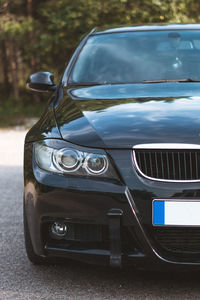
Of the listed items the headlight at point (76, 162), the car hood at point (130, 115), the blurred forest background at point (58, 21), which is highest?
the car hood at point (130, 115)

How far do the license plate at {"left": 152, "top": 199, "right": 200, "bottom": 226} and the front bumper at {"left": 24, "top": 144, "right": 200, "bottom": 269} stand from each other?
0.13 ft

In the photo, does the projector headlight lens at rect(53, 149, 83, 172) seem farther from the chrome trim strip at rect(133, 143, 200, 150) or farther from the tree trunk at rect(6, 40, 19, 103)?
the tree trunk at rect(6, 40, 19, 103)

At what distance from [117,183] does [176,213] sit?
12.5 inches

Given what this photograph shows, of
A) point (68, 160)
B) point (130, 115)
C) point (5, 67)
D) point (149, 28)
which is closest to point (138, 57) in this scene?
point (149, 28)

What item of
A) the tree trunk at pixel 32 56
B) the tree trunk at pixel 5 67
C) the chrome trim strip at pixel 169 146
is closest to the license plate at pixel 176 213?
the chrome trim strip at pixel 169 146

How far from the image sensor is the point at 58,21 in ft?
45.1

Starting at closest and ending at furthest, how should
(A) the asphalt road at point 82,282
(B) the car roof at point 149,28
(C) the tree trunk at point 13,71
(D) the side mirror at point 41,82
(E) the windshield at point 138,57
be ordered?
(A) the asphalt road at point 82,282, (E) the windshield at point 138,57, (D) the side mirror at point 41,82, (B) the car roof at point 149,28, (C) the tree trunk at point 13,71

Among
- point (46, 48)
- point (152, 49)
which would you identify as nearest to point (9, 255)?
point (152, 49)

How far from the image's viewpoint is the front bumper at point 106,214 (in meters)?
2.69

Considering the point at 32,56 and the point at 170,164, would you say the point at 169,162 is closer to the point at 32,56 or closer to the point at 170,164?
the point at 170,164

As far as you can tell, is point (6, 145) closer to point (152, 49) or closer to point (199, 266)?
point (152, 49)

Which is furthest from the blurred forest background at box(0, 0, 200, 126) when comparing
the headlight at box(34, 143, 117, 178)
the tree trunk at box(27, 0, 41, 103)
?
the headlight at box(34, 143, 117, 178)

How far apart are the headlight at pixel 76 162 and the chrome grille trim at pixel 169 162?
0.52 ft

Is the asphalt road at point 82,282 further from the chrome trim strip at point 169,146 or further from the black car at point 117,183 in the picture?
the chrome trim strip at point 169,146
